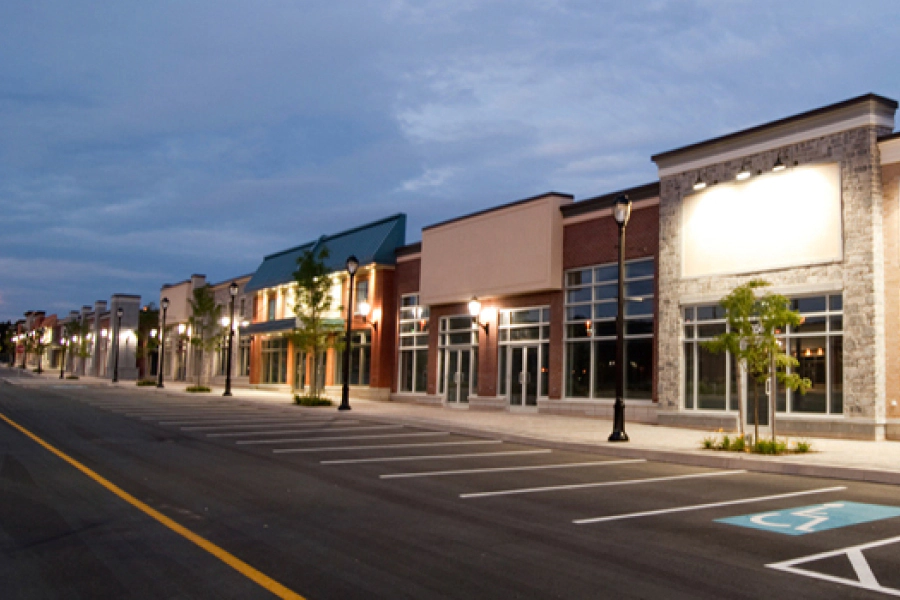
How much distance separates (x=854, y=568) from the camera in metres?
6.82

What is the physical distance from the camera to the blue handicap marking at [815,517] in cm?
866

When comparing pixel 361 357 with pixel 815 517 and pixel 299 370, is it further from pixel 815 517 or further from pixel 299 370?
pixel 815 517

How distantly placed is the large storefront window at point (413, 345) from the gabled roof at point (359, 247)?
102 inches

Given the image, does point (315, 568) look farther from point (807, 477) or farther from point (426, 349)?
point (426, 349)

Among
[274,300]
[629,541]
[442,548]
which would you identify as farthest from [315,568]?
[274,300]

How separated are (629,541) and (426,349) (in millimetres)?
26315

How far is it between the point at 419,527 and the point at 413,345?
87.4ft

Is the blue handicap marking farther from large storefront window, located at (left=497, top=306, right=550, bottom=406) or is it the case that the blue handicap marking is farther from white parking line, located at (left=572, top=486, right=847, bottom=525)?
large storefront window, located at (left=497, top=306, right=550, bottom=406)

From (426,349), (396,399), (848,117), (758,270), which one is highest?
(848,117)

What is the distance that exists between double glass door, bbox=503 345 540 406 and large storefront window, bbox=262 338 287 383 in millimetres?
19339

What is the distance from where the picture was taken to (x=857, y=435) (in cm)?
1828

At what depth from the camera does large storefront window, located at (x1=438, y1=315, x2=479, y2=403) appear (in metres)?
31.0

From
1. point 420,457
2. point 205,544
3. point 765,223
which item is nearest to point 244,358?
point 765,223

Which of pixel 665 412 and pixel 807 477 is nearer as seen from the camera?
pixel 807 477
